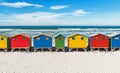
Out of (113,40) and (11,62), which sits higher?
(113,40)

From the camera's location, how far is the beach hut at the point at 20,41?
94.0 ft

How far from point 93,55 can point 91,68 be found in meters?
6.81

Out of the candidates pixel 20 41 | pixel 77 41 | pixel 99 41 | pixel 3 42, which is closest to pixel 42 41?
pixel 20 41

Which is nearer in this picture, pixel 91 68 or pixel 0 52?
pixel 91 68

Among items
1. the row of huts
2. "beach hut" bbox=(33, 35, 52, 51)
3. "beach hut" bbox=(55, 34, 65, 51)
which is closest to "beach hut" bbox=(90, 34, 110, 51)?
the row of huts

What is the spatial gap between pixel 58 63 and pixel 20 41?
8.64m

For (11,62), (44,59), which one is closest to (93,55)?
(44,59)

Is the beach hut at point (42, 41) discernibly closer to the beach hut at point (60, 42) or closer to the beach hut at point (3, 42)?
the beach hut at point (60, 42)

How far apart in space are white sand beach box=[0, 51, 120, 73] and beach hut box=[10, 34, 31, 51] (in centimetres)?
127

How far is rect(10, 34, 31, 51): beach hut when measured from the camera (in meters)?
28.6

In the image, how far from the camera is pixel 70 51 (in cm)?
2925

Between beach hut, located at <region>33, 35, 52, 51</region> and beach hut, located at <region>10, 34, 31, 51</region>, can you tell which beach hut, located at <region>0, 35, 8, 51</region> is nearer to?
beach hut, located at <region>10, 34, 31, 51</region>

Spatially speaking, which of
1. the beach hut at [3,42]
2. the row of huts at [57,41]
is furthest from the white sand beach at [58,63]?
the row of huts at [57,41]

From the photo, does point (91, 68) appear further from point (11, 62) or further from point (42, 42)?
point (42, 42)
